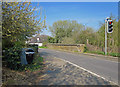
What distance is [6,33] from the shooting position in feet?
20.6

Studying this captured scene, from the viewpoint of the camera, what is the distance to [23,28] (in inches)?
260

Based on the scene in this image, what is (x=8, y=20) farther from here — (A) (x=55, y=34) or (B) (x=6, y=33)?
(A) (x=55, y=34)

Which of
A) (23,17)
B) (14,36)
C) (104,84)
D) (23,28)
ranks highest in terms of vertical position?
(23,17)

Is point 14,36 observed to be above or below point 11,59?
above

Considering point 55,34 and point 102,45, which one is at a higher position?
point 55,34

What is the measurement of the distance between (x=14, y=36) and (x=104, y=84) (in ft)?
15.6

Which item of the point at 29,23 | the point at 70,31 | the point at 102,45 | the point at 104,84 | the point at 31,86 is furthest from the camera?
the point at 70,31

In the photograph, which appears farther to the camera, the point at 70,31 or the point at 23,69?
the point at 70,31

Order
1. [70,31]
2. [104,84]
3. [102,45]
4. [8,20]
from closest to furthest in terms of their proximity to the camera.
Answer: [104,84] → [8,20] → [102,45] → [70,31]

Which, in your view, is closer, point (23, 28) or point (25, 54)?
point (23, 28)

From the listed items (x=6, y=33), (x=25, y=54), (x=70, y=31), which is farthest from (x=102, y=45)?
(x=70, y=31)

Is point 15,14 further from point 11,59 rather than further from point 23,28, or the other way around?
point 11,59

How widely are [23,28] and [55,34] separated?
125ft

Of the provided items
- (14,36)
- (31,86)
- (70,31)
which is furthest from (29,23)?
(70,31)
